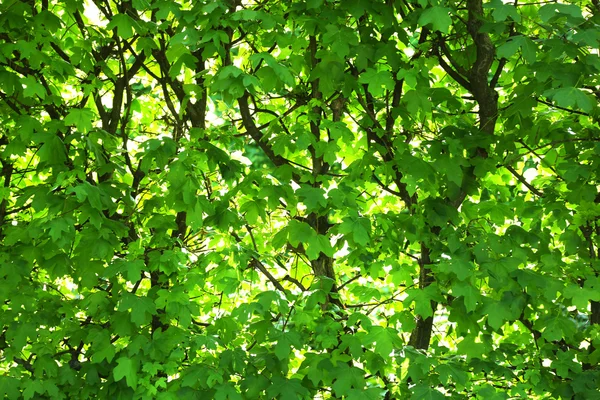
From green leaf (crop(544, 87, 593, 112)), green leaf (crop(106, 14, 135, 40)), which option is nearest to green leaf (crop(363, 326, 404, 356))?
green leaf (crop(544, 87, 593, 112))

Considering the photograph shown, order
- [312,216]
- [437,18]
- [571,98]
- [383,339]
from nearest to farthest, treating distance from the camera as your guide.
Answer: [571,98]
[437,18]
[383,339]
[312,216]

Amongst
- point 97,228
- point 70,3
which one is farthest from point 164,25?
point 97,228

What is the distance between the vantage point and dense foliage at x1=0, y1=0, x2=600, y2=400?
3361 millimetres

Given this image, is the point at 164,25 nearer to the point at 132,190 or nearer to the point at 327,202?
the point at 132,190

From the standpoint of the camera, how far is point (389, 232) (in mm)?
3631

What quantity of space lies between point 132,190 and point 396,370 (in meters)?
1.59

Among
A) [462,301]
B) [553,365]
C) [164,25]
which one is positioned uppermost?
[164,25]

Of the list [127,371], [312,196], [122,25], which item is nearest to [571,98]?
[312,196]

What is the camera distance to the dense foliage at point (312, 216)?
3.36 metres

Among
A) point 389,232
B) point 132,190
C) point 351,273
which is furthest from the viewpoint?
point 351,273

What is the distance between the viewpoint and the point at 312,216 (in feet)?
13.1

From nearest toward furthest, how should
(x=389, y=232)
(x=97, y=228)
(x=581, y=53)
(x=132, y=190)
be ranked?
(x=581, y=53) < (x=97, y=228) < (x=389, y=232) < (x=132, y=190)

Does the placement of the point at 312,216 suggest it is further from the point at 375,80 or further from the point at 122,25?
the point at 122,25

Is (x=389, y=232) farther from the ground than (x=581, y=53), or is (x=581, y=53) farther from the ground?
(x=581, y=53)
